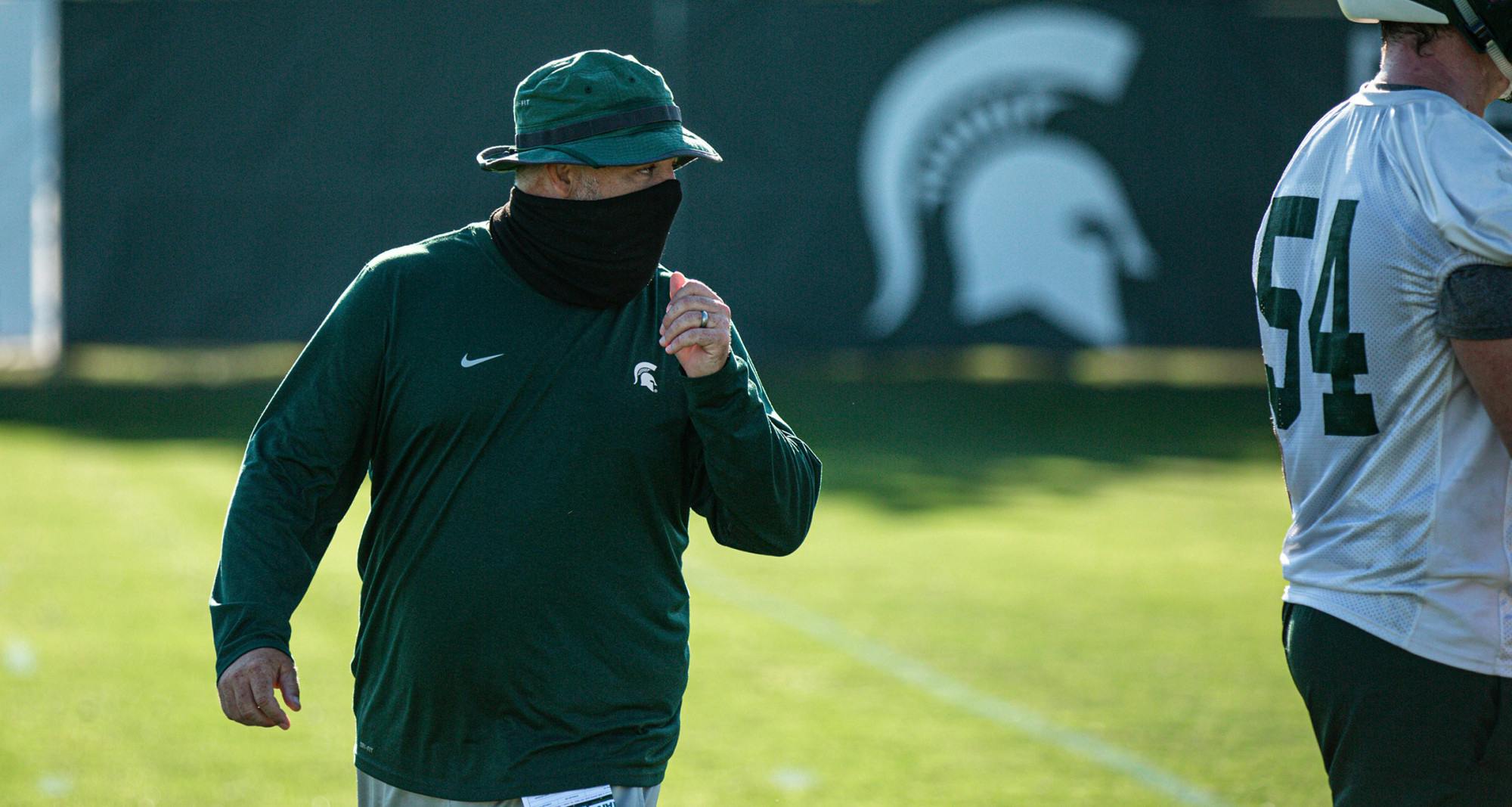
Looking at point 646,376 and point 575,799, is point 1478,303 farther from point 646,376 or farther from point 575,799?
point 575,799

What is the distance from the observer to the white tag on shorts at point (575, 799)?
292cm

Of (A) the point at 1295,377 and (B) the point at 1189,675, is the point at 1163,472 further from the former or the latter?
(A) the point at 1295,377

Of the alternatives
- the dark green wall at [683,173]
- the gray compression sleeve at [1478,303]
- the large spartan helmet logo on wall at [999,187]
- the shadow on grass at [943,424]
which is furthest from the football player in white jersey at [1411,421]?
the large spartan helmet logo on wall at [999,187]

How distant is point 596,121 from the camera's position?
299 cm

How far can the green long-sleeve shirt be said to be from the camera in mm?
2959

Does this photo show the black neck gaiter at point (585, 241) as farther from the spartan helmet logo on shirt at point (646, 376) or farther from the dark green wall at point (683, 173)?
the dark green wall at point (683, 173)

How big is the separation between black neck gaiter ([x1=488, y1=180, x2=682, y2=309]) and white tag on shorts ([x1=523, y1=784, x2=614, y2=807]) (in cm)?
87

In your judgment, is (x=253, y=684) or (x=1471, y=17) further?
(x=253, y=684)

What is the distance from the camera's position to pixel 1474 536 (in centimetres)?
266

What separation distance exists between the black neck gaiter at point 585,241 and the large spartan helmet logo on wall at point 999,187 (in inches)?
629

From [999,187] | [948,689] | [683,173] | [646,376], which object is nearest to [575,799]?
[646,376]

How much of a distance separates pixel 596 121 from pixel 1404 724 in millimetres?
1681

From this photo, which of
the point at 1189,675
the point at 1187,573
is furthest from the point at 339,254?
the point at 1189,675

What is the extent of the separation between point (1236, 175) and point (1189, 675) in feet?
43.5
